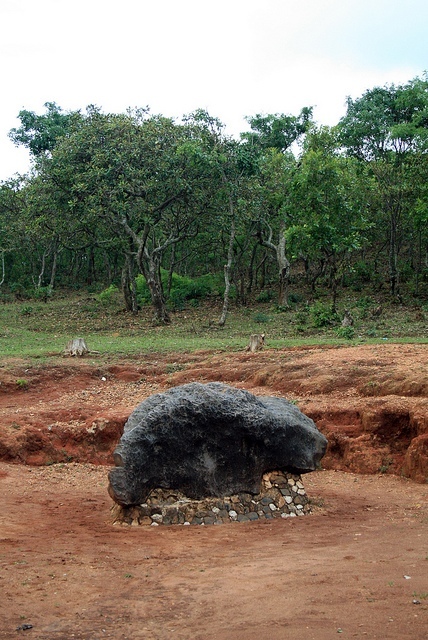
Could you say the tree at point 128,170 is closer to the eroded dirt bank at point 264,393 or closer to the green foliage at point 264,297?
the green foliage at point 264,297

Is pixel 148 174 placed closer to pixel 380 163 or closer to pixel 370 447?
pixel 380 163

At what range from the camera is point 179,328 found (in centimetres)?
2722

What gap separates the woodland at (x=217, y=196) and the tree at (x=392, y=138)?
0.10 m

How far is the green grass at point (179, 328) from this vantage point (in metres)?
20.7

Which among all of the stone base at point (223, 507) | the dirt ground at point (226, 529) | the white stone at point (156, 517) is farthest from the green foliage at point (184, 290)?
the white stone at point (156, 517)

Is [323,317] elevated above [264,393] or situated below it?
above

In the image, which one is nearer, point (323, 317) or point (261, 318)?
point (323, 317)

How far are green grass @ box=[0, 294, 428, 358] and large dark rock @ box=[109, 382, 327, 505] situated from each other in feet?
31.2

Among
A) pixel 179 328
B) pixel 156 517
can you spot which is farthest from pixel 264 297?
pixel 156 517

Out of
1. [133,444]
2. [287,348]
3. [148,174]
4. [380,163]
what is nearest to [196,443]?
[133,444]

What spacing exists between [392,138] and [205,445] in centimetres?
3122

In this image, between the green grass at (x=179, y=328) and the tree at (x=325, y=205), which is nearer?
the green grass at (x=179, y=328)

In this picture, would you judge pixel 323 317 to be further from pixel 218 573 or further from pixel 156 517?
pixel 218 573

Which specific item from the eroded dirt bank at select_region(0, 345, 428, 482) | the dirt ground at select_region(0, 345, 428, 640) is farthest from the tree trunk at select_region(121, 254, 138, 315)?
the dirt ground at select_region(0, 345, 428, 640)
